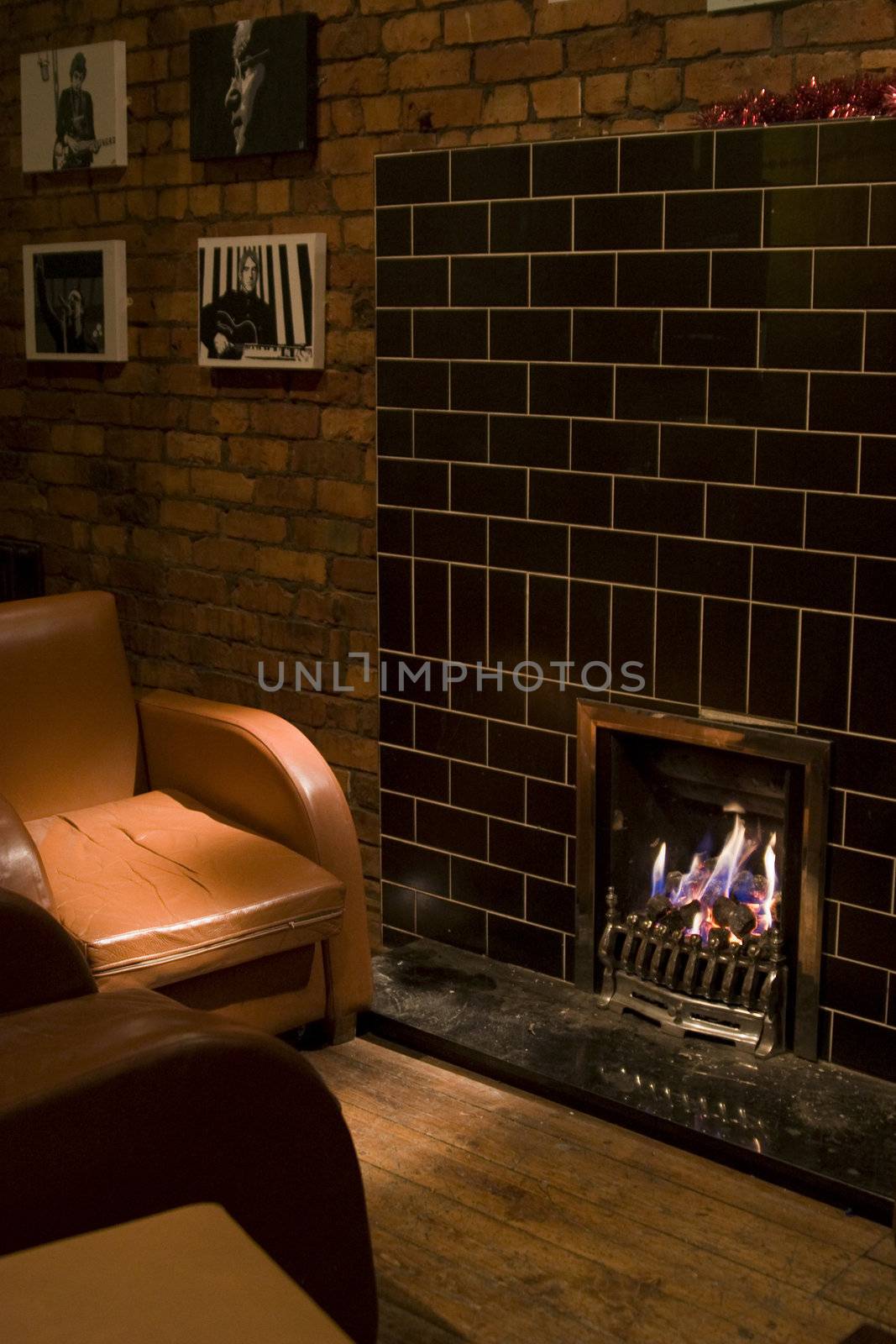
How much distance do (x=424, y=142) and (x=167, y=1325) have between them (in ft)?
9.53

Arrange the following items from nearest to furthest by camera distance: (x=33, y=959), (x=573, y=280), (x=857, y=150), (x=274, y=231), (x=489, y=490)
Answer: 1. (x=33, y=959)
2. (x=857, y=150)
3. (x=573, y=280)
4. (x=489, y=490)
5. (x=274, y=231)

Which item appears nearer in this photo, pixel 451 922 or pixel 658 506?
pixel 658 506

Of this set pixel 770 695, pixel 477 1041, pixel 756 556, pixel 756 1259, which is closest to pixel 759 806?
pixel 770 695

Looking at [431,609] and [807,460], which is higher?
[807,460]

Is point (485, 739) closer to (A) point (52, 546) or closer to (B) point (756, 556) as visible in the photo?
(B) point (756, 556)

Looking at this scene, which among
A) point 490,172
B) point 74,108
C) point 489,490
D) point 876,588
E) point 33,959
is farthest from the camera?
point 74,108

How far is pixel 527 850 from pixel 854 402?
49.7 inches

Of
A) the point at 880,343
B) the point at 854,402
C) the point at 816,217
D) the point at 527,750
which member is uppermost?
the point at 816,217

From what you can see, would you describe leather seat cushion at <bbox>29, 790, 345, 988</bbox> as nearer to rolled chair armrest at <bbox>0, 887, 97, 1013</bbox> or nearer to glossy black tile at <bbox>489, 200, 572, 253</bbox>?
rolled chair armrest at <bbox>0, 887, 97, 1013</bbox>

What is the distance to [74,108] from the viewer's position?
4258 mm

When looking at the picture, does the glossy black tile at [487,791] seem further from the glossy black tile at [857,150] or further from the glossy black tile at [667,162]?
the glossy black tile at [857,150]

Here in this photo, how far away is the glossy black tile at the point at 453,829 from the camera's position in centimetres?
361

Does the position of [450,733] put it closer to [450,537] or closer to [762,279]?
[450,537]

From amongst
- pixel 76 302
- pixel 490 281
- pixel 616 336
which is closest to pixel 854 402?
pixel 616 336
